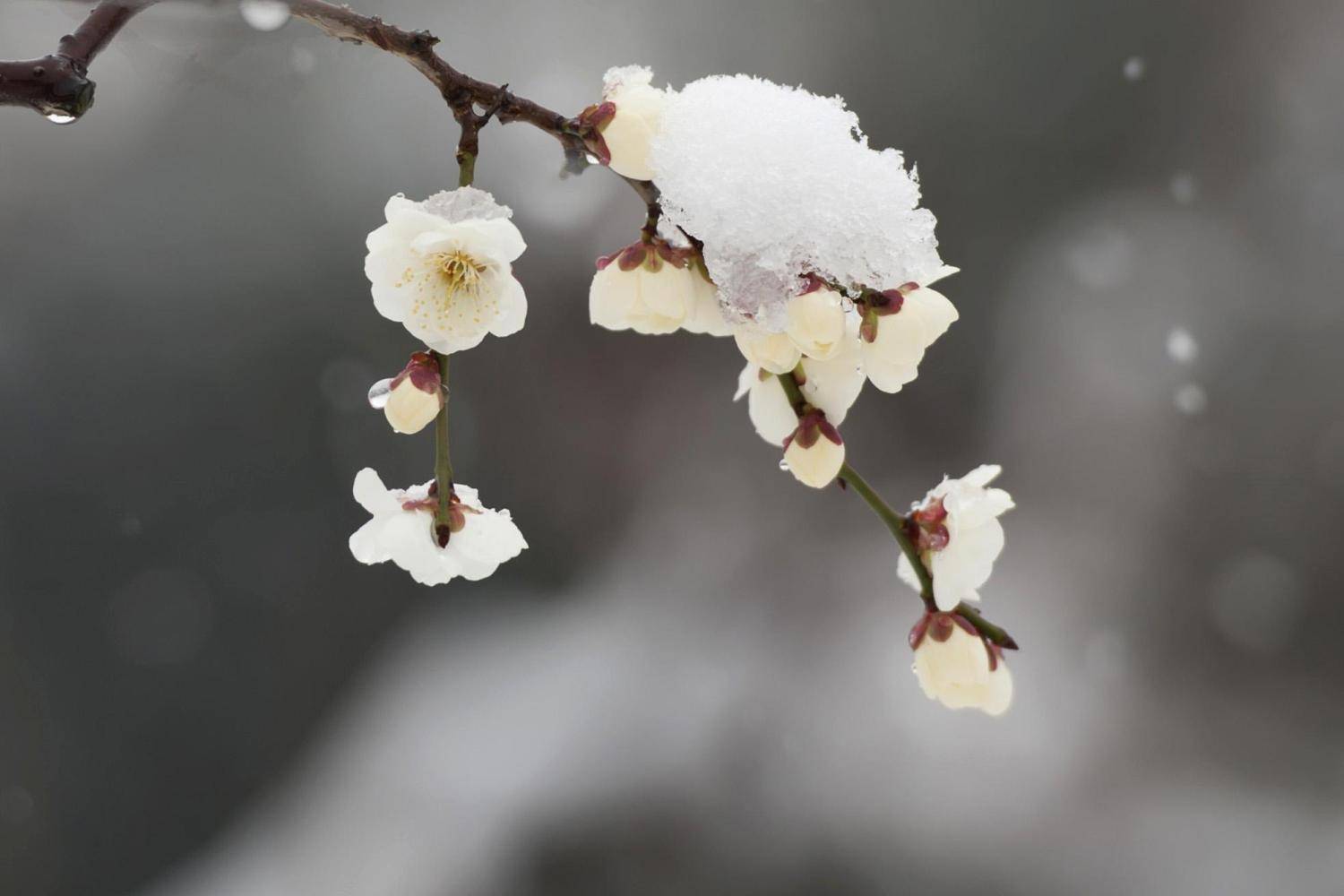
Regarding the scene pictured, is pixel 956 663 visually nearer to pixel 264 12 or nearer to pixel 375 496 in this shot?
pixel 375 496

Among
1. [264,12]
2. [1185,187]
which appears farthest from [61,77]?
[1185,187]

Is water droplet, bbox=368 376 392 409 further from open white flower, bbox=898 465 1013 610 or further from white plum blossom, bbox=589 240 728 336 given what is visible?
open white flower, bbox=898 465 1013 610

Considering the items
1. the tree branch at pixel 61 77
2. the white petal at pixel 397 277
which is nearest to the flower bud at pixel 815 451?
the white petal at pixel 397 277

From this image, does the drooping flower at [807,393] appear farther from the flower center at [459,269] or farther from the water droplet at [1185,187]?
the water droplet at [1185,187]

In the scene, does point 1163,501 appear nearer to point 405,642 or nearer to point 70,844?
point 405,642

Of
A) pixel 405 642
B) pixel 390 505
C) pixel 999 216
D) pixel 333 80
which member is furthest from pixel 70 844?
pixel 999 216

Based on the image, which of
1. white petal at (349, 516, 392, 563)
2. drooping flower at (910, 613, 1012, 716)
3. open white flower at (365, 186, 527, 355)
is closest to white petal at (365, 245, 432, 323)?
open white flower at (365, 186, 527, 355)
